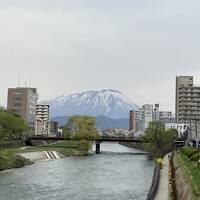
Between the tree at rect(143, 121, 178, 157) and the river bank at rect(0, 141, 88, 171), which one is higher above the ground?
the tree at rect(143, 121, 178, 157)

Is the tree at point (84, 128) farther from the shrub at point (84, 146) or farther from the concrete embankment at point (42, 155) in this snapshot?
the concrete embankment at point (42, 155)

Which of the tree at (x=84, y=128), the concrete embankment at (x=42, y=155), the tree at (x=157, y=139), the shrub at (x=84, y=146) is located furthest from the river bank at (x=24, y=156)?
the tree at (x=157, y=139)

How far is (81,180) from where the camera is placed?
6931cm

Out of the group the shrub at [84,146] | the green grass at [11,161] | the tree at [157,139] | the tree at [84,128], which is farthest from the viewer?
the tree at [157,139]

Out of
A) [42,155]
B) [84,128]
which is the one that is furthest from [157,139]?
[42,155]

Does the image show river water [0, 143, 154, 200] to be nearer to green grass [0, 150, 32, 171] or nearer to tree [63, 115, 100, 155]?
green grass [0, 150, 32, 171]

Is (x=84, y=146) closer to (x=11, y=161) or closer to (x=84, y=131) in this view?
(x=84, y=131)

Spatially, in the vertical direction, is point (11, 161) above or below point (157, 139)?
below

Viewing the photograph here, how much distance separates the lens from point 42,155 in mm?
118250

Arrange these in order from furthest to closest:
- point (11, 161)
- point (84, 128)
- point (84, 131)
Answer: point (84, 128) < point (84, 131) < point (11, 161)

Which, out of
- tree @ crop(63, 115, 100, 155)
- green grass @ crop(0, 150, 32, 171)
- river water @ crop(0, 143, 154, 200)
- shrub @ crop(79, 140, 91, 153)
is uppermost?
tree @ crop(63, 115, 100, 155)

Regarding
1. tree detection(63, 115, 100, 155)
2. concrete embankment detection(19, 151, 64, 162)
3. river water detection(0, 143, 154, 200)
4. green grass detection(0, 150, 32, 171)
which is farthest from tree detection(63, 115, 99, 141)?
river water detection(0, 143, 154, 200)

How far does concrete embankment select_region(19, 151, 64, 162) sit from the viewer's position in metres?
107

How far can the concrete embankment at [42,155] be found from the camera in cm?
10739
